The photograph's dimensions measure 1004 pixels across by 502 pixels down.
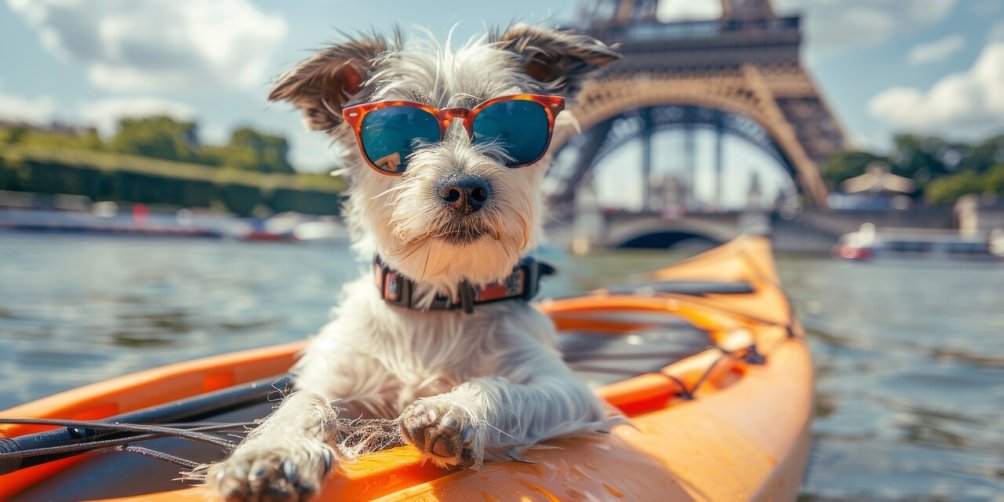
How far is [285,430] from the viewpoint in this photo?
150 cm

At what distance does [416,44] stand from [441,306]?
808 mm

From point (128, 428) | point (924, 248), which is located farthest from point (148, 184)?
point (128, 428)

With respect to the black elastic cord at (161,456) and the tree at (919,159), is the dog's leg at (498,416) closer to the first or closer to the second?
the black elastic cord at (161,456)

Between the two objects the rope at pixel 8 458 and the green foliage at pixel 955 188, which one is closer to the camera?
the rope at pixel 8 458

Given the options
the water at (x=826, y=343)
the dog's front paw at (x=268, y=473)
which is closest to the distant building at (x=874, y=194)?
the water at (x=826, y=343)

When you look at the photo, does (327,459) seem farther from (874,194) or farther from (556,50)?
(874,194)

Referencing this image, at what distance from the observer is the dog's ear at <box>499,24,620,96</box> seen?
7.02ft

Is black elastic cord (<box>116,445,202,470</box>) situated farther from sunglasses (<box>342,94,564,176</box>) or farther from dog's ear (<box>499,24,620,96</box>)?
dog's ear (<box>499,24,620,96</box>)

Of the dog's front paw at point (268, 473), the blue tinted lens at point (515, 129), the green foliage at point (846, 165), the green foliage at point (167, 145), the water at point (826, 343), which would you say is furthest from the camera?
the green foliage at point (167, 145)

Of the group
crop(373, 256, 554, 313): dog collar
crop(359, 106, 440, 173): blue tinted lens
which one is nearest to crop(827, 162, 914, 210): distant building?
crop(373, 256, 554, 313): dog collar

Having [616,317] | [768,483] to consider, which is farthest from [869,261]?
[768,483]

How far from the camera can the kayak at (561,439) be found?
5.54 ft

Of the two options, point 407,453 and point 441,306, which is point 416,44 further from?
point 407,453

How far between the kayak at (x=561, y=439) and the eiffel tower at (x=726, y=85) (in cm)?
3051
